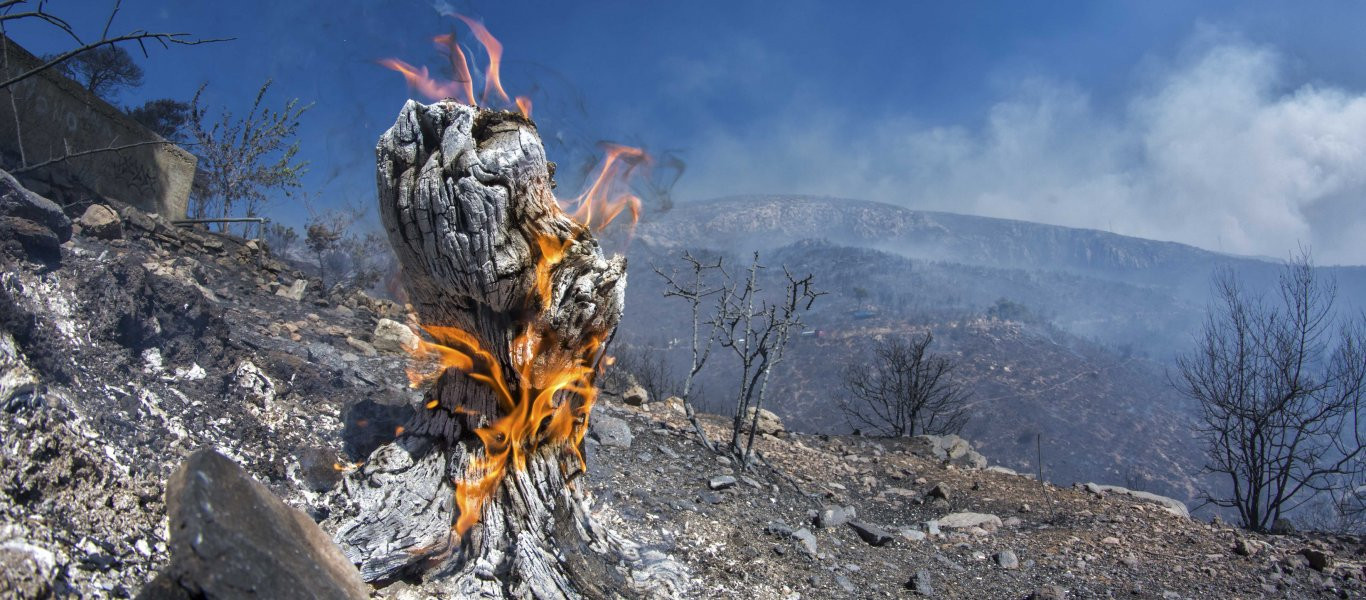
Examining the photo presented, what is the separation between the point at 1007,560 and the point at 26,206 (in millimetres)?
7939

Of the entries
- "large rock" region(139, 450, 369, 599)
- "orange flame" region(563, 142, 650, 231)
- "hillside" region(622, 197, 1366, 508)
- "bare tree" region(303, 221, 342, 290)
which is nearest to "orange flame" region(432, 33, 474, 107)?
"orange flame" region(563, 142, 650, 231)

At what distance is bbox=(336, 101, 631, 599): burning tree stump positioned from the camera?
2.90 m

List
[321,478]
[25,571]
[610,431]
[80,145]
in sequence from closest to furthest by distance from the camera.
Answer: [25,571] → [321,478] → [610,431] → [80,145]

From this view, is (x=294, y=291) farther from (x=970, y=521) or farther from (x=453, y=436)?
(x=970, y=521)

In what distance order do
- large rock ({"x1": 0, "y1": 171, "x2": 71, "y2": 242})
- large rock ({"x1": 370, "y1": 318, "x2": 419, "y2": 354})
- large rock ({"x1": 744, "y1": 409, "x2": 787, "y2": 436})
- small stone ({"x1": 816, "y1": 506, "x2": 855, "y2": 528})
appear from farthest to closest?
large rock ({"x1": 744, "y1": 409, "x2": 787, "y2": 436}) → large rock ({"x1": 370, "y1": 318, "x2": 419, "y2": 354}) → small stone ({"x1": 816, "y1": 506, "x2": 855, "y2": 528}) → large rock ({"x1": 0, "y1": 171, "x2": 71, "y2": 242})

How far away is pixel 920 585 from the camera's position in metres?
4.37

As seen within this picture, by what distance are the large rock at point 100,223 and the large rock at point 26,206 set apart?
6.73ft

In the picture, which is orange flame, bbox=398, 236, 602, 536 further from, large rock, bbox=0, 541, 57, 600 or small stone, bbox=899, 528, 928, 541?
small stone, bbox=899, 528, 928, 541

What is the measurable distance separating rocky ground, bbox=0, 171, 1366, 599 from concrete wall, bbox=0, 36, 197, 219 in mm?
1313

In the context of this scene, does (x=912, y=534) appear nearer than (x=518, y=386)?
No

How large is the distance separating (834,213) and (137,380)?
167 meters

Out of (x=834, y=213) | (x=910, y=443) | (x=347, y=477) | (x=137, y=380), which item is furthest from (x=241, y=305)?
(x=834, y=213)

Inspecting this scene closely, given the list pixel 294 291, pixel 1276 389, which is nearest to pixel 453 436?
pixel 294 291

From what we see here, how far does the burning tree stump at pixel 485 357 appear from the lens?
9.52 ft
